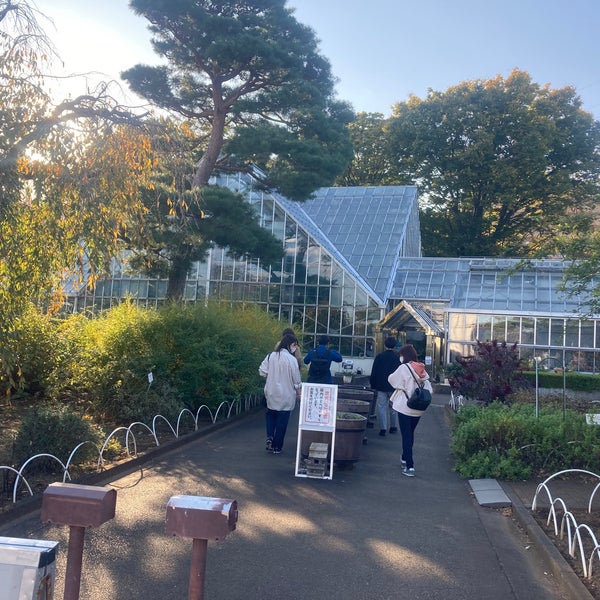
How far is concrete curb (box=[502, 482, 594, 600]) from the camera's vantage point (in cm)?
503

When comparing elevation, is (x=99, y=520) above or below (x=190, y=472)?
above

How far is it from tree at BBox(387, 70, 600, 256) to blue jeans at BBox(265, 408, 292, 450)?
99.7 ft

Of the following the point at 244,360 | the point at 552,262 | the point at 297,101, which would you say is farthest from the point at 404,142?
the point at 244,360

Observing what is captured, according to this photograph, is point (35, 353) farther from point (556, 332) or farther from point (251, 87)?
point (556, 332)

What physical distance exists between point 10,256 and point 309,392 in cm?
425

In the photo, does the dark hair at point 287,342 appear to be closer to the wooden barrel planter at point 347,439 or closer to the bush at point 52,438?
the wooden barrel planter at point 347,439

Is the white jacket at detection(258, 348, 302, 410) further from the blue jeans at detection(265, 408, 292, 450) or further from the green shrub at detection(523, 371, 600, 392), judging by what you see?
the green shrub at detection(523, 371, 600, 392)

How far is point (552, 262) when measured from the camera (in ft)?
94.5

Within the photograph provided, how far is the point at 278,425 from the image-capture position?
10.4 meters

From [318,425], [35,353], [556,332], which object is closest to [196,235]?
[35,353]

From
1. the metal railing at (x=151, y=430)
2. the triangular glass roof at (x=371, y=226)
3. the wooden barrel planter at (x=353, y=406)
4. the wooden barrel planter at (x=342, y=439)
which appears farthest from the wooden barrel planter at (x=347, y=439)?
the triangular glass roof at (x=371, y=226)

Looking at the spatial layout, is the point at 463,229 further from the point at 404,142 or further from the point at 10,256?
the point at 10,256

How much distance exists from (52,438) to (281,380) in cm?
359

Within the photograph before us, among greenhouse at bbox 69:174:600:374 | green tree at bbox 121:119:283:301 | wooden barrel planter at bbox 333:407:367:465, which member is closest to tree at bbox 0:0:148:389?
wooden barrel planter at bbox 333:407:367:465
